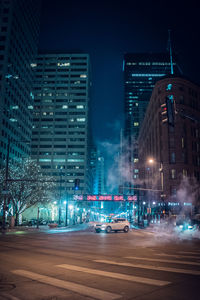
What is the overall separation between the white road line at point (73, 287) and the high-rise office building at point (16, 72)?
245 ft

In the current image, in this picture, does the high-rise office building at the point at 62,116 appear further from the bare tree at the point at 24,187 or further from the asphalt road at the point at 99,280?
the asphalt road at the point at 99,280

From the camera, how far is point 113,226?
32.8 meters

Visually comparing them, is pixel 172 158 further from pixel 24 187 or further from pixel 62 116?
pixel 62 116

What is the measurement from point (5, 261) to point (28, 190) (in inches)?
1292

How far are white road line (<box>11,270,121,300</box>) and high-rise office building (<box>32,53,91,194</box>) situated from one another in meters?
123

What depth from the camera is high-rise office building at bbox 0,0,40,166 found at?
274ft

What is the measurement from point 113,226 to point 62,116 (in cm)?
11133

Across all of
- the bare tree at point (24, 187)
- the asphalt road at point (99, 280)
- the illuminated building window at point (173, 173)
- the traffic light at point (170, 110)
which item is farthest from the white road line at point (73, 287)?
the illuminated building window at point (173, 173)

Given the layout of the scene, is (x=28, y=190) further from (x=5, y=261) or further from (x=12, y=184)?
(x=5, y=261)

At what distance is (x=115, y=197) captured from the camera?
235ft

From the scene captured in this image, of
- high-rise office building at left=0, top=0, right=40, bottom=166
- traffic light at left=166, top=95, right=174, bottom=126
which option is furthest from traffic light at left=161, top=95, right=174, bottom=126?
high-rise office building at left=0, top=0, right=40, bottom=166

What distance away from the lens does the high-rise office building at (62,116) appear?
13375 centimetres

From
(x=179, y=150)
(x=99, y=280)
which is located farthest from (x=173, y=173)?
(x=99, y=280)

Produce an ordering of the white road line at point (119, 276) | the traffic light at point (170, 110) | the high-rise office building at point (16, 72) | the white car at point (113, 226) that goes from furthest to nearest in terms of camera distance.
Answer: the high-rise office building at point (16, 72)
the white car at point (113, 226)
the traffic light at point (170, 110)
the white road line at point (119, 276)
